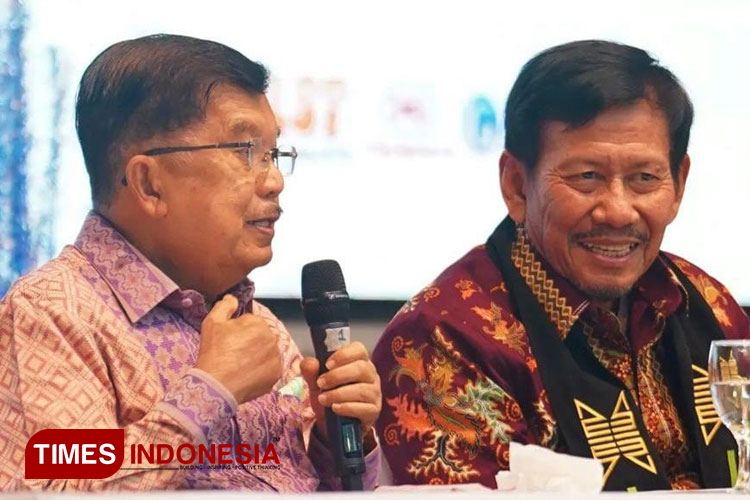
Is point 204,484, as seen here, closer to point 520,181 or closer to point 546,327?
point 546,327

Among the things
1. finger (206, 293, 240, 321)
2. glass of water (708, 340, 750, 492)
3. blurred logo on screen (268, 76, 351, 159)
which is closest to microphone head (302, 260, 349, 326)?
finger (206, 293, 240, 321)

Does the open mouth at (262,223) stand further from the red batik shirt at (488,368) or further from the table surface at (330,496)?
the table surface at (330,496)

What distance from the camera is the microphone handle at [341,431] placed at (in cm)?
189

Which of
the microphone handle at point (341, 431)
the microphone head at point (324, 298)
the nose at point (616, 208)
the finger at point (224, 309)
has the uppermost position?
the nose at point (616, 208)

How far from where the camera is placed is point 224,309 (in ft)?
6.51

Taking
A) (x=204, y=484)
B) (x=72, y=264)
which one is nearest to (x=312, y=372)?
(x=204, y=484)

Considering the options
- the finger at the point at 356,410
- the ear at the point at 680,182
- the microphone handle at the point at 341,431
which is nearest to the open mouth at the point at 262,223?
the microphone handle at the point at 341,431

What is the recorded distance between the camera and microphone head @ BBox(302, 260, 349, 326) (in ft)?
6.40

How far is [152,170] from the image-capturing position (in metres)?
2.07

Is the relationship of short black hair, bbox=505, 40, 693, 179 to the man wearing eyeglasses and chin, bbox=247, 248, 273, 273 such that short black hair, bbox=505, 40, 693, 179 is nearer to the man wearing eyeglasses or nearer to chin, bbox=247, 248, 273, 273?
the man wearing eyeglasses

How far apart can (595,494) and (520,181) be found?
116 cm

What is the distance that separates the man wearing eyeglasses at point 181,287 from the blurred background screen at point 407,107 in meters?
1.16

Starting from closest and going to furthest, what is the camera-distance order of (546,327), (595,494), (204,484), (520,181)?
(595,494) → (204,484) → (546,327) → (520,181)

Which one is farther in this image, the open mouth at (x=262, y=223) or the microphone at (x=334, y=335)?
the open mouth at (x=262, y=223)
